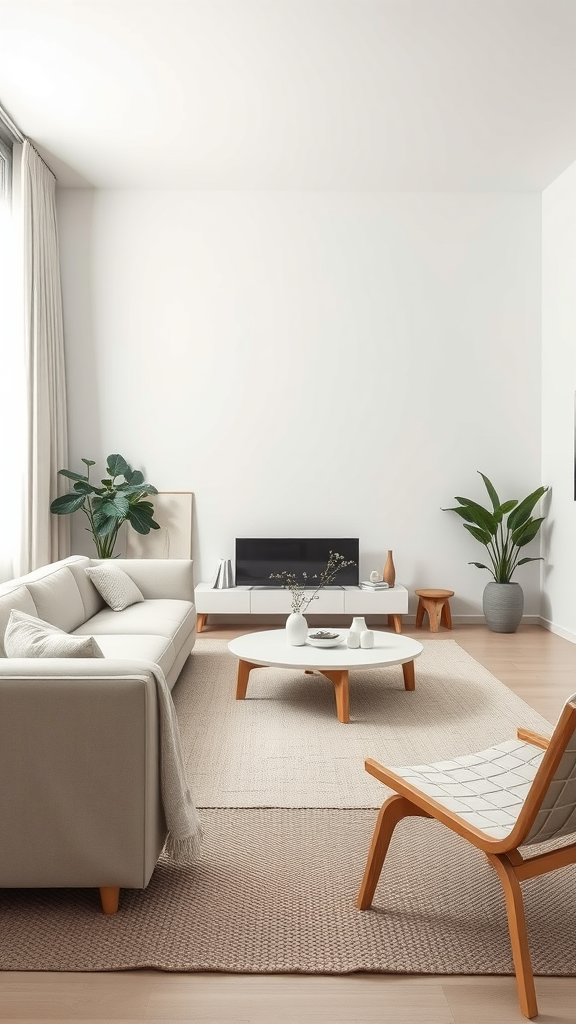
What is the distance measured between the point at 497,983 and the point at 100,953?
92 cm

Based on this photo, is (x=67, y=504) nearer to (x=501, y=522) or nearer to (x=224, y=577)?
(x=224, y=577)

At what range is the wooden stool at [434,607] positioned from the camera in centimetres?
611

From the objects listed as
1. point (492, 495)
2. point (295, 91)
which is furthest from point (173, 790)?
point (492, 495)

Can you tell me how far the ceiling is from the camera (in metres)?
3.95

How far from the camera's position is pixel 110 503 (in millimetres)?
6141

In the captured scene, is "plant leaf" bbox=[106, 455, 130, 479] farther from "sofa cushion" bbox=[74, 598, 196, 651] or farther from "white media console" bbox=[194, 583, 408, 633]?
"sofa cushion" bbox=[74, 598, 196, 651]

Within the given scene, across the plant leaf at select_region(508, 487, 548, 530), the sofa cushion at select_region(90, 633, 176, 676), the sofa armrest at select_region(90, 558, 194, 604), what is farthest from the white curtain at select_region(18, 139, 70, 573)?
the plant leaf at select_region(508, 487, 548, 530)

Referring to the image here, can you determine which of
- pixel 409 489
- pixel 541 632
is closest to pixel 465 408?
pixel 409 489

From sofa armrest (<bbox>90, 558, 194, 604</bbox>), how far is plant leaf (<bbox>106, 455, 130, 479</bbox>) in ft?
4.37

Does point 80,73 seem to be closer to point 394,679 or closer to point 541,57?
point 541,57

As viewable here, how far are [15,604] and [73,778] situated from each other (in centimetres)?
142

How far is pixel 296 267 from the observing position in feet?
21.1

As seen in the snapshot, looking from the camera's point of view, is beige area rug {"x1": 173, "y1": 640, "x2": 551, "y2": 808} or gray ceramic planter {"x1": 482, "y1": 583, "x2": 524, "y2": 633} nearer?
beige area rug {"x1": 173, "y1": 640, "x2": 551, "y2": 808}

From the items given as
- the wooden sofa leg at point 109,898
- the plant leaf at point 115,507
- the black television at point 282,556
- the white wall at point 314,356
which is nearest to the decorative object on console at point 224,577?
the black television at point 282,556
